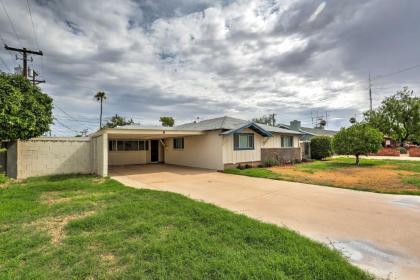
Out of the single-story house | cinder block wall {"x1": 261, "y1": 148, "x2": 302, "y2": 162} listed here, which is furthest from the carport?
cinder block wall {"x1": 261, "y1": 148, "x2": 302, "y2": 162}

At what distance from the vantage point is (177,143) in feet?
57.6

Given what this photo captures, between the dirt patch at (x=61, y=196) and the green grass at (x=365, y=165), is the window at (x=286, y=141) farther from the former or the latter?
the dirt patch at (x=61, y=196)

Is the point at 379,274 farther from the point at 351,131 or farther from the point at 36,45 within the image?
the point at 36,45

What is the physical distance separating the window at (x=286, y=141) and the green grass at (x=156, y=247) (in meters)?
14.3

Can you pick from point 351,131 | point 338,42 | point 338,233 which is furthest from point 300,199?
point 351,131

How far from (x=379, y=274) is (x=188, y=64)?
12.6 m

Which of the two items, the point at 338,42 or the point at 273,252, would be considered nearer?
the point at 273,252

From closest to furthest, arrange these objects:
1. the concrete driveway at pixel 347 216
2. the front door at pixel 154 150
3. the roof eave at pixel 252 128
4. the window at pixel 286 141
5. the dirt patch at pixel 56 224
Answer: the concrete driveway at pixel 347 216, the dirt patch at pixel 56 224, the roof eave at pixel 252 128, the window at pixel 286 141, the front door at pixel 154 150

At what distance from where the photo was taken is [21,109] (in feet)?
28.7

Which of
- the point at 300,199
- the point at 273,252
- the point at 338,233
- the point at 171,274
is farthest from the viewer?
the point at 300,199

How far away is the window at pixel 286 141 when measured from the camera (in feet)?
59.2

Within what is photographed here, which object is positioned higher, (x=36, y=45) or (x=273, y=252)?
(x=36, y=45)

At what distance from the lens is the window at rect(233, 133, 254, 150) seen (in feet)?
46.0

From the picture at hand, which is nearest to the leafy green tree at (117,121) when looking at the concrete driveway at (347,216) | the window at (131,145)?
the window at (131,145)
